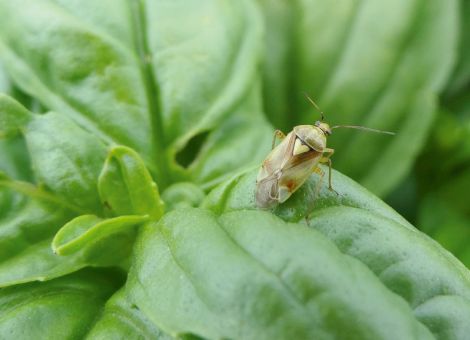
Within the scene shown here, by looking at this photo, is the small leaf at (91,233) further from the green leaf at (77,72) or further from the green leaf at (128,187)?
the green leaf at (77,72)

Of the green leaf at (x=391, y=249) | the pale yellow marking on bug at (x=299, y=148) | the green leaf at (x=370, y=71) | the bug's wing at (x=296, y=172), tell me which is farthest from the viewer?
the green leaf at (x=370, y=71)

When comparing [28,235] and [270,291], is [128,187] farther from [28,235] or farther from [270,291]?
[270,291]

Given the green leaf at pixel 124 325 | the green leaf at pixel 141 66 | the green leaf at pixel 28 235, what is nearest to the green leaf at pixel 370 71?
the green leaf at pixel 141 66

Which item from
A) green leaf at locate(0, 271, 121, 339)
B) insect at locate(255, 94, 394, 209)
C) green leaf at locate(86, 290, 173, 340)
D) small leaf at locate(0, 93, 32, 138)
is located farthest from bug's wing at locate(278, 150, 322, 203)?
small leaf at locate(0, 93, 32, 138)

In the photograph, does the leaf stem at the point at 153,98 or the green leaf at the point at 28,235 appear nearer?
the green leaf at the point at 28,235

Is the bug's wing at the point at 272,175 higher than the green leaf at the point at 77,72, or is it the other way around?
the green leaf at the point at 77,72

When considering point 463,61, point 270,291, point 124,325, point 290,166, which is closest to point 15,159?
point 124,325
